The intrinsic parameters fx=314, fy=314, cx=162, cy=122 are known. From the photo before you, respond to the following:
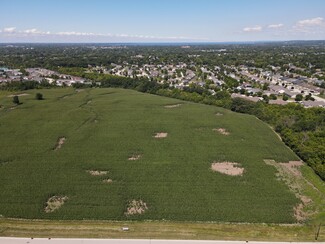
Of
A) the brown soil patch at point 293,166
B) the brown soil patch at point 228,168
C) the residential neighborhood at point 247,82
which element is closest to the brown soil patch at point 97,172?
the brown soil patch at point 228,168

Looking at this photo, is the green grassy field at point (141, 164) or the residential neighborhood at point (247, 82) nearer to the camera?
the green grassy field at point (141, 164)

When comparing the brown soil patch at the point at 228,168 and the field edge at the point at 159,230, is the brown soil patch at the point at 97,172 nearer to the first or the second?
the field edge at the point at 159,230

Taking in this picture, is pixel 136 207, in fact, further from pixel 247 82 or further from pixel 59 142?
pixel 247 82

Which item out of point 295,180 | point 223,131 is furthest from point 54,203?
point 223,131

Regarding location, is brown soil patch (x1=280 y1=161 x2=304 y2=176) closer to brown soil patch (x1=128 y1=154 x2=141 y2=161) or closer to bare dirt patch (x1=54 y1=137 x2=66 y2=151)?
brown soil patch (x1=128 y1=154 x2=141 y2=161)

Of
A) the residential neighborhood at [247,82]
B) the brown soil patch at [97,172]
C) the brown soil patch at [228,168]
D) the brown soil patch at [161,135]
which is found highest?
the brown soil patch at [161,135]

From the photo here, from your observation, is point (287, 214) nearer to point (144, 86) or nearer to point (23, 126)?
point (23, 126)

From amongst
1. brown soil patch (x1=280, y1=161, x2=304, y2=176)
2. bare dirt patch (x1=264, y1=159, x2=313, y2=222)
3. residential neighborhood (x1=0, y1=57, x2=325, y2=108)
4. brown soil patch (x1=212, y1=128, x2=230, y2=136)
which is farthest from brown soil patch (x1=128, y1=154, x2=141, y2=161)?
residential neighborhood (x1=0, y1=57, x2=325, y2=108)
